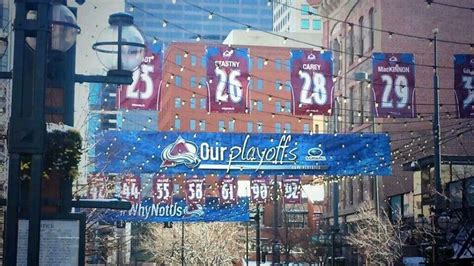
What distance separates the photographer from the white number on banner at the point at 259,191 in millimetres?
48375

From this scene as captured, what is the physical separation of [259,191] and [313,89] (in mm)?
21685

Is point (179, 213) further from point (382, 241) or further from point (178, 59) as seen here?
point (178, 59)

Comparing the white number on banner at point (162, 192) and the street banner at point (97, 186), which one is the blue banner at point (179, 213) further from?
the street banner at point (97, 186)

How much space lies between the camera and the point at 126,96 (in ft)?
87.7

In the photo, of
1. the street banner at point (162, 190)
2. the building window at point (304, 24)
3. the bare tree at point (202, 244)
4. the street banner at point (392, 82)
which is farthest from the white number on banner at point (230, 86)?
the building window at point (304, 24)

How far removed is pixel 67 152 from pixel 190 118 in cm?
9903

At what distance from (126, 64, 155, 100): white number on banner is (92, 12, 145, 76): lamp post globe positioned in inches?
702

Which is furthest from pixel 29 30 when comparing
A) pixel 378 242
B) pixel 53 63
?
pixel 378 242

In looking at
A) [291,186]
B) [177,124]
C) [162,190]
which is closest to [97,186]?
[162,190]

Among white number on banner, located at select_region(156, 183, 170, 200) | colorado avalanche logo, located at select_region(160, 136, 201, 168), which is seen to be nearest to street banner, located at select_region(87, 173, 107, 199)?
colorado avalanche logo, located at select_region(160, 136, 201, 168)

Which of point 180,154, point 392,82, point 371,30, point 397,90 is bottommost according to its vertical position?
point 180,154

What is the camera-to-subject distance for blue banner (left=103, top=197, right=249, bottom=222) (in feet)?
124

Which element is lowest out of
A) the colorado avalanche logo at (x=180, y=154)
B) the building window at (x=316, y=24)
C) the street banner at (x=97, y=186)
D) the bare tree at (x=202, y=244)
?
the bare tree at (x=202, y=244)

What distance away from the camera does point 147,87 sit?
1049 inches
